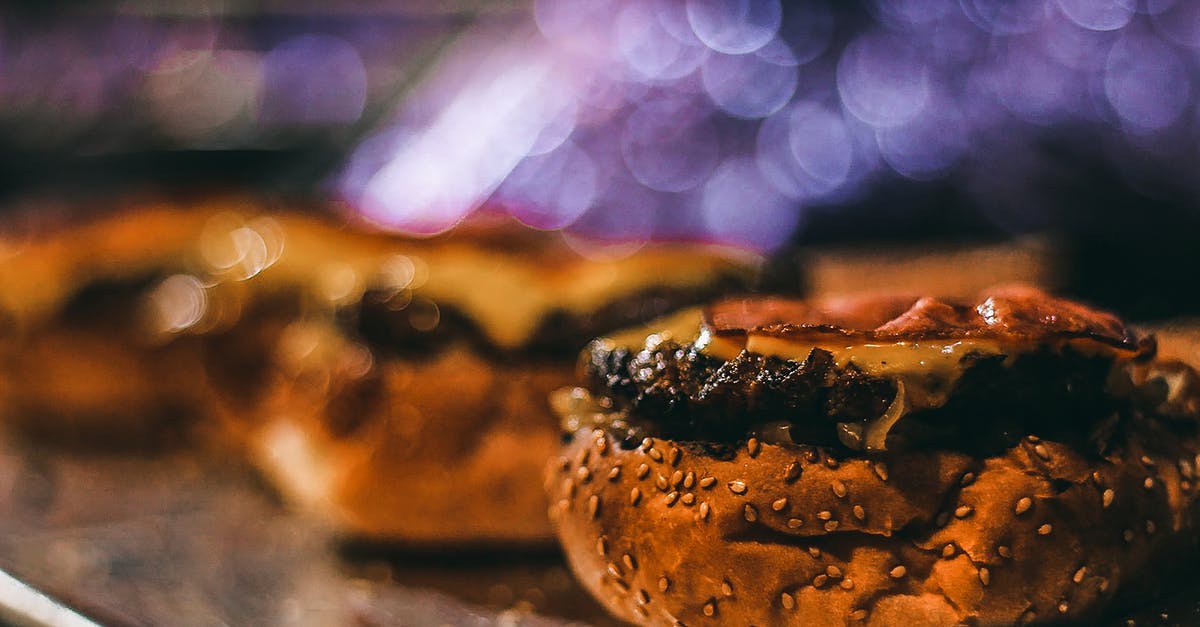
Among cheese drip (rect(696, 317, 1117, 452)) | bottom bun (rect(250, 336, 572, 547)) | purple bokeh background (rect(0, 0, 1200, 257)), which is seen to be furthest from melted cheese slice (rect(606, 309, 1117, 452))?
purple bokeh background (rect(0, 0, 1200, 257))

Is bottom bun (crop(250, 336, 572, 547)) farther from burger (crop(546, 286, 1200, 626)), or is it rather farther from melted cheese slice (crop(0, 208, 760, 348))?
burger (crop(546, 286, 1200, 626))

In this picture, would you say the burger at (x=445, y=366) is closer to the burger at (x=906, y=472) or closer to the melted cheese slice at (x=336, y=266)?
the melted cheese slice at (x=336, y=266)

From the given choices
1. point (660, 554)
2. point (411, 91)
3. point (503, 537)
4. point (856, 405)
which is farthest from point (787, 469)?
point (411, 91)

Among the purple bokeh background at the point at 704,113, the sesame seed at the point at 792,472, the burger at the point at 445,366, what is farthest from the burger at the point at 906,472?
the purple bokeh background at the point at 704,113

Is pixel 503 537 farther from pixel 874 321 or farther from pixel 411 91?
pixel 411 91

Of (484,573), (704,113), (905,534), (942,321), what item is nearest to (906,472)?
(905,534)

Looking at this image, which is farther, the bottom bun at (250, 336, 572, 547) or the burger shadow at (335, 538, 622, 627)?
the bottom bun at (250, 336, 572, 547)
